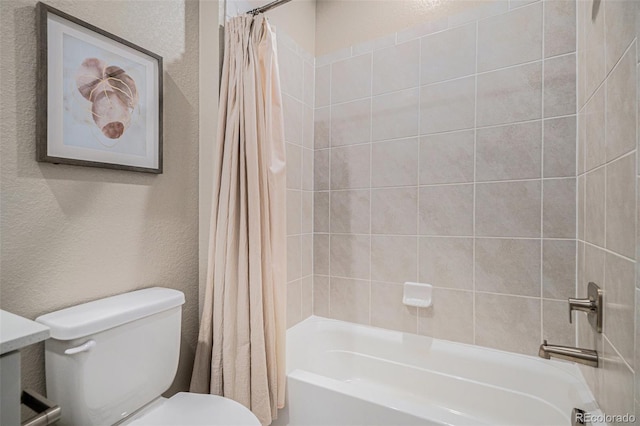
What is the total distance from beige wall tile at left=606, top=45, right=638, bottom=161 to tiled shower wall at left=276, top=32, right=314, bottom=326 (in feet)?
4.60

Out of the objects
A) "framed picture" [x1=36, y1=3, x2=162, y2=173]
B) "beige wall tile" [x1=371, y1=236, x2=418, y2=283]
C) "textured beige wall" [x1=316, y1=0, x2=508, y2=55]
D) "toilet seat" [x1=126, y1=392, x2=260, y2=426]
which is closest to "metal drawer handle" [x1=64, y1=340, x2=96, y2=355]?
"toilet seat" [x1=126, y1=392, x2=260, y2=426]

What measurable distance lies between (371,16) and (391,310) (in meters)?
1.81

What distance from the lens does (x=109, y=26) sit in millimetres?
1163

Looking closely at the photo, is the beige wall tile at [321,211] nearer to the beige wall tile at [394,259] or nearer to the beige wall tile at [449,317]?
the beige wall tile at [394,259]

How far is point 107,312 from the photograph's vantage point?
100 cm

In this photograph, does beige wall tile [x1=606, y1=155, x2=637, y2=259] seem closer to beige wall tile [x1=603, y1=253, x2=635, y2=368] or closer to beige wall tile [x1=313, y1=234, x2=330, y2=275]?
beige wall tile [x1=603, y1=253, x2=635, y2=368]

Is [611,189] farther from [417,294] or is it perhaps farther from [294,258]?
[294,258]

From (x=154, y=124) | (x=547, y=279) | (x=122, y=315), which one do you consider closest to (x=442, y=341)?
(x=547, y=279)

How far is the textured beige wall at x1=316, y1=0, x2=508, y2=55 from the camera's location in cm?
→ 172

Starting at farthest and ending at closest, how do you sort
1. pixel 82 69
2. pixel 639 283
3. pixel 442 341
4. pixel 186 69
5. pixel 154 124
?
pixel 442 341
pixel 186 69
pixel 154 124
pixel 82 69
pixel 639 283

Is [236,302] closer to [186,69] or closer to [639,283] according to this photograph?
[186,69]

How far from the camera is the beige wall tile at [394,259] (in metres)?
1.81

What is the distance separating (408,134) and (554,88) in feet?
2.28

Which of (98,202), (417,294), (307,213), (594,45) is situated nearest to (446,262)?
(417,294)
